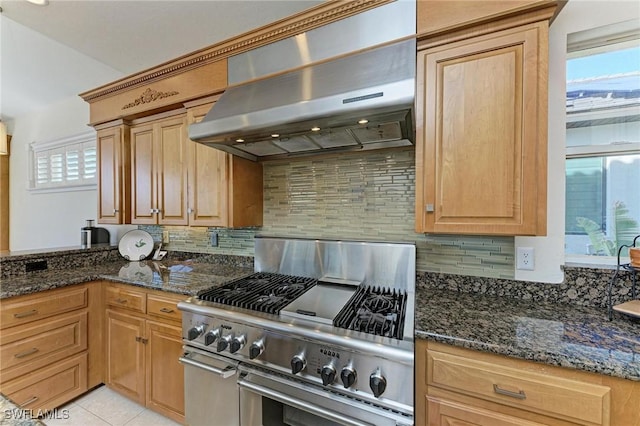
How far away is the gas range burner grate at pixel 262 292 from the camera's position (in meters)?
1.37

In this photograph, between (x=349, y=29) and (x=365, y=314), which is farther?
(x=349, y=29)

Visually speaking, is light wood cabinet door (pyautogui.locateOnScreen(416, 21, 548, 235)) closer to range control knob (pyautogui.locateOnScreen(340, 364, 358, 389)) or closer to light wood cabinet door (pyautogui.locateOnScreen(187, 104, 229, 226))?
range control knob (pyautogui.locateOnScreen(340, 364, 358, 389))

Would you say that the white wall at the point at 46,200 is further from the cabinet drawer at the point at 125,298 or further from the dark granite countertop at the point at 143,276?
the cabinet drawer at the point at 125,298

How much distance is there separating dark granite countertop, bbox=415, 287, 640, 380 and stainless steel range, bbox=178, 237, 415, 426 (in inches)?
5.8

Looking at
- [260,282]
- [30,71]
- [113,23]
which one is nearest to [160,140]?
[113,23]

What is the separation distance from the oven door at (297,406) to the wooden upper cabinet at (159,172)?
1.34 metres

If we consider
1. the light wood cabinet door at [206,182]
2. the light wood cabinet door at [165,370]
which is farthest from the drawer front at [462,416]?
the light wood cabinet door at [206,182]

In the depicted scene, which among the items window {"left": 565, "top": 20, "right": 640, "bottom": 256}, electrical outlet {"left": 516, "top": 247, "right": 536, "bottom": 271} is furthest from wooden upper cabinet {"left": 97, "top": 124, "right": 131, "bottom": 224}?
window {"left": 565, "top": 20, "right": 640, "bottom": 256}

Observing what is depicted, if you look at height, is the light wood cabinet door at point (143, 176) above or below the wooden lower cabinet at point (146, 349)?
above

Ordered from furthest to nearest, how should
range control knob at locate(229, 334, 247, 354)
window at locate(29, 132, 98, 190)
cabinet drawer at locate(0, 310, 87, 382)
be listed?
window at locate(29, 132, 98, 190) < cabinet drawer at locate(0, 310, 87, 382) < range control knob at locate(229, 334, 247, 354)

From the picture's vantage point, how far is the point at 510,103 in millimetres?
1148

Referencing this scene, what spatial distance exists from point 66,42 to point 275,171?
2188mm

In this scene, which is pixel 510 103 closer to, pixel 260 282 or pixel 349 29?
pixel 349 29

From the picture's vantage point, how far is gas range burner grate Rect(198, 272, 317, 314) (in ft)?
4.49
